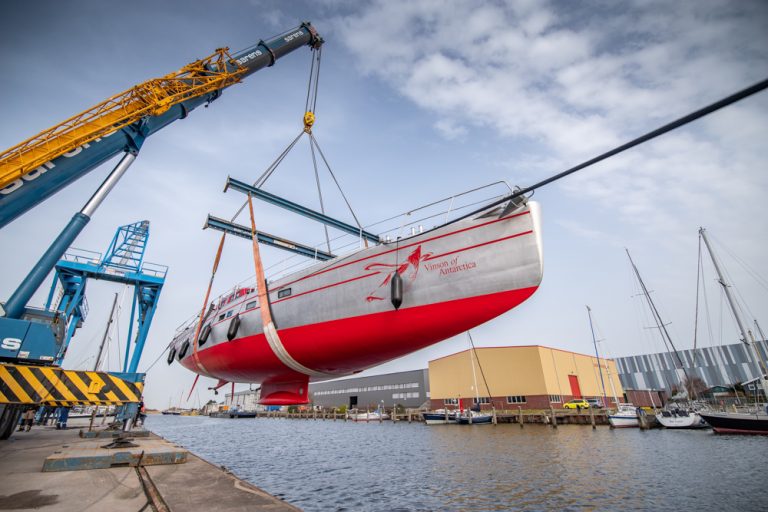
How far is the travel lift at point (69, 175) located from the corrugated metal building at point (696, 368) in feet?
306

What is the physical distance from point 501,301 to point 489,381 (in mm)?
38099

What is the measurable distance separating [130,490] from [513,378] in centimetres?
4030

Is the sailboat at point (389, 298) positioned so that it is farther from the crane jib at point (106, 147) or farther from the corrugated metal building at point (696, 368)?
the corrugated metal building at point (696, 368)

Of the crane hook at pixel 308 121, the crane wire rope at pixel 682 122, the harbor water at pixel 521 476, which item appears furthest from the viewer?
the crane hook at pixel 308 121

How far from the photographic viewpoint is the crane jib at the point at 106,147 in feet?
19.2

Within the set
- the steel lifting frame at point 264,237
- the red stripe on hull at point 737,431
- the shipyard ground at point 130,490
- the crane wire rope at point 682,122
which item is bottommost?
the red stripe on hull at point 737,431

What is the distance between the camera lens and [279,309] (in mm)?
7906

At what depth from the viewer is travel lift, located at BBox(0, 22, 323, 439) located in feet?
18.9

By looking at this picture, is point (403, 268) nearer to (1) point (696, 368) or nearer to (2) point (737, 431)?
(2) point (737, 431)

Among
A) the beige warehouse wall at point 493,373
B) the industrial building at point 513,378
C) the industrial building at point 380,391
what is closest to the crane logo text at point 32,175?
the industrial building at point 513,378

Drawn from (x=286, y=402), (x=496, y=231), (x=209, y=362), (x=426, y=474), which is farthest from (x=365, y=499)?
(x=496, y=231)

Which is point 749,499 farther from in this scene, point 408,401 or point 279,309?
point 408,401

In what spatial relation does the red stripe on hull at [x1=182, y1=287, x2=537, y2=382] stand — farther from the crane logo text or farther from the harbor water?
the crane logo text

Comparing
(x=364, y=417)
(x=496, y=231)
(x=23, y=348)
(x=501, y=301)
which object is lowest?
(x=364, y=417)
